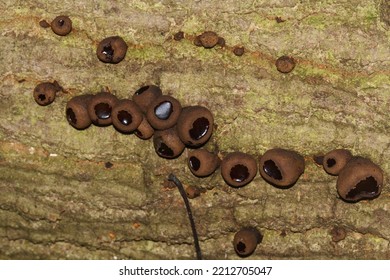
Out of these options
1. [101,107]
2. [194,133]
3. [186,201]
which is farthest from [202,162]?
[101,107]

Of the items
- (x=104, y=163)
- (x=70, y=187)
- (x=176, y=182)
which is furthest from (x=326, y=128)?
(x=70, y=187)

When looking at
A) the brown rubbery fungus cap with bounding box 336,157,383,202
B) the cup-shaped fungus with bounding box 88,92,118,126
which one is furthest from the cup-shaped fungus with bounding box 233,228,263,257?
the cup-shaped fungus with bounding box 88,92,118,126

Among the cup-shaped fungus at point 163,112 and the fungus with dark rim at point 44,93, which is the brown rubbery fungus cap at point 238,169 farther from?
the fungus with dark rim at point 44,93

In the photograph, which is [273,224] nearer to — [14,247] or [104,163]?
[104,163]

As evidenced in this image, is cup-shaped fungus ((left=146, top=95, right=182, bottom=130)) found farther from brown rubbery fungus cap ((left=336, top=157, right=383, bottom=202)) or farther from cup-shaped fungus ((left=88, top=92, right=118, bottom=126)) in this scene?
brown rubbery fungus cap ((left=336, top=157, right=383, bottom=202))

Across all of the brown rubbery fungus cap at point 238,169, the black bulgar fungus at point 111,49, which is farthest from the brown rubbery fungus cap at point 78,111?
the brown rubbery fungus cap at point 238,169

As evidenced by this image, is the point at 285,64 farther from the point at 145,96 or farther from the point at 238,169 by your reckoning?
the point at 145,96
